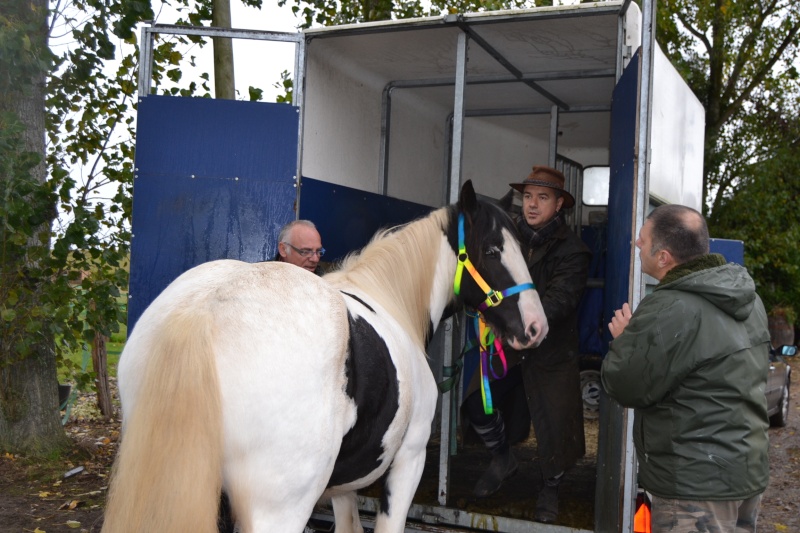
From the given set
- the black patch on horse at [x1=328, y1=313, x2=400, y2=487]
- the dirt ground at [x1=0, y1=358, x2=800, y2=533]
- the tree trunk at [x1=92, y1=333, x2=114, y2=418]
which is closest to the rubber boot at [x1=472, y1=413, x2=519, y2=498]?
the dirt ground at [x1=0, y1=358, x2=800, y2=533]

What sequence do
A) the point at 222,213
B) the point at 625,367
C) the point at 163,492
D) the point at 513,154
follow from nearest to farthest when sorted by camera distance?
1. the point at 163,492
2. the point at 625,367
3. the point at 222,213
4. the point at 513,154

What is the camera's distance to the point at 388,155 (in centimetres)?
603

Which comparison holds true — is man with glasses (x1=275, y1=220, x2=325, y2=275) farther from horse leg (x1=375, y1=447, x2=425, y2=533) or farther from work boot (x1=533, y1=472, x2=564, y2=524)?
→ work boot (x1=533, y1=472, x2=564, y2=524)

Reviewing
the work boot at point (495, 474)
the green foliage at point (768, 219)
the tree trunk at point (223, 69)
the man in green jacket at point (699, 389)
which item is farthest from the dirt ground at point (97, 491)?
the green foliage at point (768, 219)

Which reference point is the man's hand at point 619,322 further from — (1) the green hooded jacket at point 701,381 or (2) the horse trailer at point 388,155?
(2) the horse trailer at point 388,155

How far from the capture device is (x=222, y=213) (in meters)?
4.40

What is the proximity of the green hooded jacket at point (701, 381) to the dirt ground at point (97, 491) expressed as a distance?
72.7 inches

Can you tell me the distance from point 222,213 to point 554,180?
1945 millimetres

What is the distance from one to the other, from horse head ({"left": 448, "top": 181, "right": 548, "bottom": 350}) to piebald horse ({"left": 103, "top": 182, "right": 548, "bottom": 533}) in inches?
29.3

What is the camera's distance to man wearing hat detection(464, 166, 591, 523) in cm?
433

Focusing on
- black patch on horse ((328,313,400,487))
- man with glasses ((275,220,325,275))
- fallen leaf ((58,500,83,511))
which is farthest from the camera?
fallen leaf ((58,500,83,511))

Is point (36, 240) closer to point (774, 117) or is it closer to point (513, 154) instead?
point (513, 154)

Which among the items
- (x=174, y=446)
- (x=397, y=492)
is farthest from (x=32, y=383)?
(x=174, y=446)

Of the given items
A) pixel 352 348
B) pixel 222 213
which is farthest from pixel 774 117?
pixel 352 348
